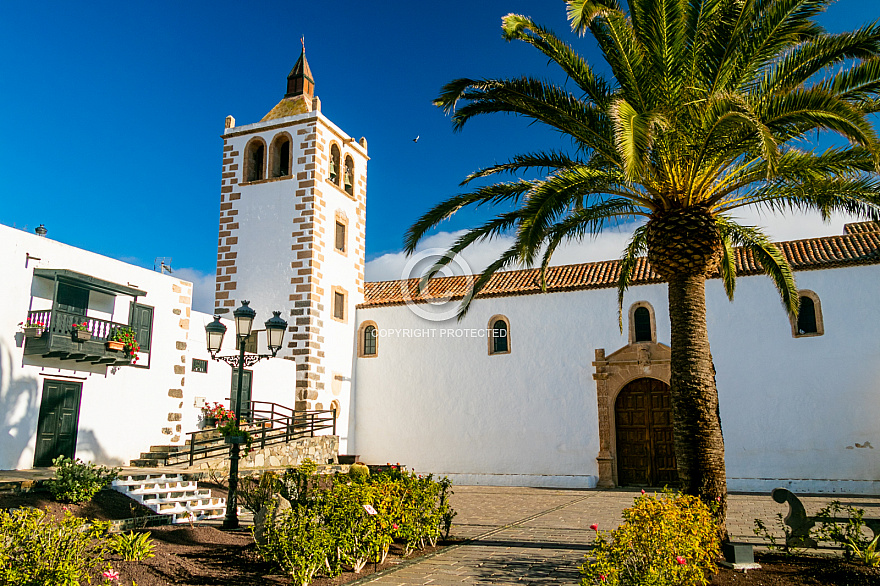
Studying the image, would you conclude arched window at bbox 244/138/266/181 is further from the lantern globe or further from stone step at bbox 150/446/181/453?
the lantern globe

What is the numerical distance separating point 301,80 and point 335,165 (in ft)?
10.4

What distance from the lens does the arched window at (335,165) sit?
→ 896 inches

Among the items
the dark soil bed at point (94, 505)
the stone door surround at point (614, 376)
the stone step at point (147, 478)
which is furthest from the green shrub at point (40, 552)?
the stone door surround at point (614, 376)

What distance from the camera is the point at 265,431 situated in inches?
621

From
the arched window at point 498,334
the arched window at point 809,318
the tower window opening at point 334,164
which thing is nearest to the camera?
the arched window at point 809,318

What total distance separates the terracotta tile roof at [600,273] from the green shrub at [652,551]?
11275 millimetres

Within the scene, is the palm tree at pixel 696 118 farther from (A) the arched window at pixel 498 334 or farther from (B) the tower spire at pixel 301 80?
(B) the tower spire at pixel 301 80

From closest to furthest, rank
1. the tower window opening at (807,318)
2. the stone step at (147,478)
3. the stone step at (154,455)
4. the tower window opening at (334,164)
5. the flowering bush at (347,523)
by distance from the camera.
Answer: the flowering bush at (347,523) → the stone step at (147,478) → the stone step at (154,455) → the tower window opening at (807,318) → the tower window opening at (334,164)

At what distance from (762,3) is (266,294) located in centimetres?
1657

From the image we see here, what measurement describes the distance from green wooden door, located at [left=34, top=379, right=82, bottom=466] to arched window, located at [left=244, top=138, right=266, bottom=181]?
10.7m

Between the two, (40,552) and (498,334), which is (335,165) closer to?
(498,334)

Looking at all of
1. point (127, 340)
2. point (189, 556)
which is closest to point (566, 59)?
point (189, 556)

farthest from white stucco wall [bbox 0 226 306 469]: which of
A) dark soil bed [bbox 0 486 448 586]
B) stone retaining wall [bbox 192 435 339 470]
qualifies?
dark soil bed [bbox 0 486 448 586]

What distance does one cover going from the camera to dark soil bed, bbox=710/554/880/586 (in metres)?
6.25
